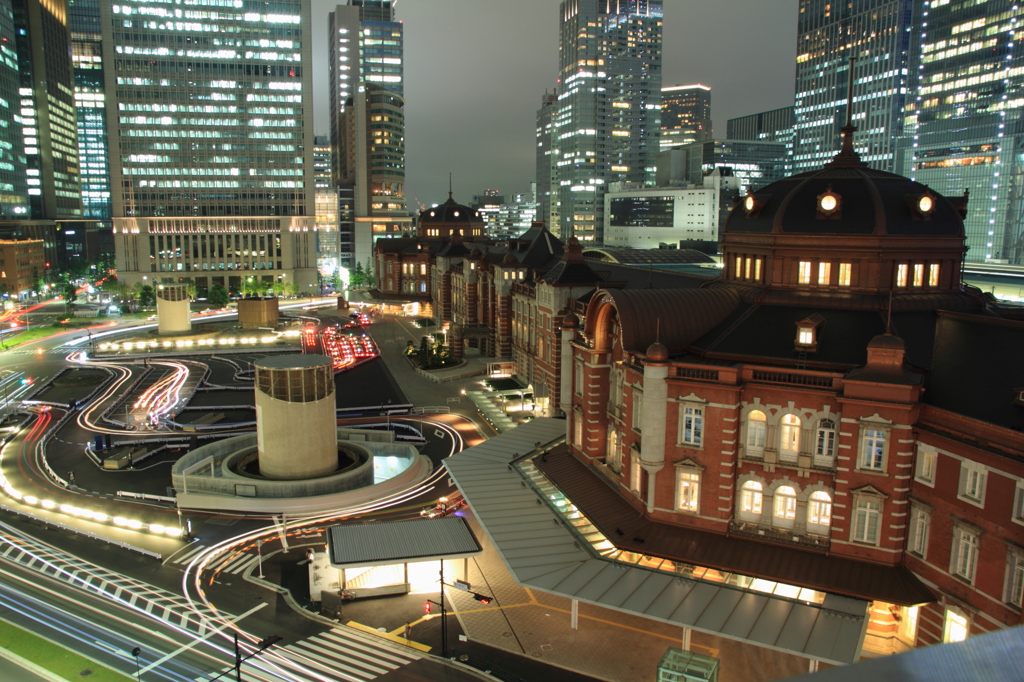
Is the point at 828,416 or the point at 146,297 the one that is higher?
the point at 828,416

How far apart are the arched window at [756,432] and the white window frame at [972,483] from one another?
30.9ft

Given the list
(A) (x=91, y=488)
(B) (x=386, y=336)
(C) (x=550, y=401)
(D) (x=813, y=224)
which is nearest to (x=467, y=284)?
(B) (x=386, y=336)

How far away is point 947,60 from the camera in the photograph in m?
165

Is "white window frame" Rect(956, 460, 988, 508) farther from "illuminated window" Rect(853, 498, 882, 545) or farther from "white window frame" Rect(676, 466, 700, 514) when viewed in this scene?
"white window frame" Rect(676, 466, 700, 514)

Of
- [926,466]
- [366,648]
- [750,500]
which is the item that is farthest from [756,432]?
[366,648]

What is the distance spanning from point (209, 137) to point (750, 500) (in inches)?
6895

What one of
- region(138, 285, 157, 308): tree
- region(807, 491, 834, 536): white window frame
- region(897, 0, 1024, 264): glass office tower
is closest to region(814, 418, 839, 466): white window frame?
region(807, 491, 834, 536): white window frame

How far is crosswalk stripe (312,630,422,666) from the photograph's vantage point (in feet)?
126

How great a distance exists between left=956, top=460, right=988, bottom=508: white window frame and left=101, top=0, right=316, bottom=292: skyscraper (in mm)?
173156

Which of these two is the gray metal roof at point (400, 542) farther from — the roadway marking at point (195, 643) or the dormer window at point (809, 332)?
the dormer window at point (809, 332)

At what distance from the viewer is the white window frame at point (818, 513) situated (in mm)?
40844

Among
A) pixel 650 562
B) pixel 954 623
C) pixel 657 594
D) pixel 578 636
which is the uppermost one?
pixel 657 594

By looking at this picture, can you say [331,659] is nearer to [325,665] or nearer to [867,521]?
[325,665]

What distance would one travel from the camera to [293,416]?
195 feet
